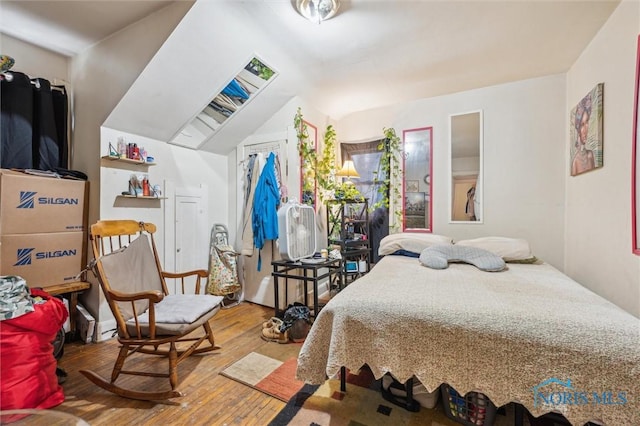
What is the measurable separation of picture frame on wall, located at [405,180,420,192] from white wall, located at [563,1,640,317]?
1.50m

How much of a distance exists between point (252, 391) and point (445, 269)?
1.64 meters

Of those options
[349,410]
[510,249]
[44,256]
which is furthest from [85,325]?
[510,249]

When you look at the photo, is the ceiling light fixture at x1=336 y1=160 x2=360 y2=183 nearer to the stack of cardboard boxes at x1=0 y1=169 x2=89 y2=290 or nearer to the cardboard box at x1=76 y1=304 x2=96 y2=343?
the stack of cardboard boxes at x1=0 y1=169 x2=89 y2=290

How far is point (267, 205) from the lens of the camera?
119 inches

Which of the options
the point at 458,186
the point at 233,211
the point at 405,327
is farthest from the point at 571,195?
the point at 233,211

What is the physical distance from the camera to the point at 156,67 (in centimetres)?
215

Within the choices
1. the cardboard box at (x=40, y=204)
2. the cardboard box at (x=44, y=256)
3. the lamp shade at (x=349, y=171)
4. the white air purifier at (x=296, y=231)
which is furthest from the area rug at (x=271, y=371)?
the lamp shade at (x=349, y=171)

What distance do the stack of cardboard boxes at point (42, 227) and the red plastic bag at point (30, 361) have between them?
22.6 inches

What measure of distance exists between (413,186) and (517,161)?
44.2 inches

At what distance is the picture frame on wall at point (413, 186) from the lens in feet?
11.3

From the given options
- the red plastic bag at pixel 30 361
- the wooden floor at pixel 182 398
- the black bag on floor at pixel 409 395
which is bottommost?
the wooden floor at pixel 182 398

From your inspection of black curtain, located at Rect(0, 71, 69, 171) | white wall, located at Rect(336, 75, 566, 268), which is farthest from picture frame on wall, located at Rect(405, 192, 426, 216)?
black curtain, located at Rect(0, 71, 69, 171)

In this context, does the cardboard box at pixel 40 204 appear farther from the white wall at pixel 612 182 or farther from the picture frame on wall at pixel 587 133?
the picture frame on wall at pixel 587 133

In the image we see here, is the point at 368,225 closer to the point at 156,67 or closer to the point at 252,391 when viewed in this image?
the point at 252,391
